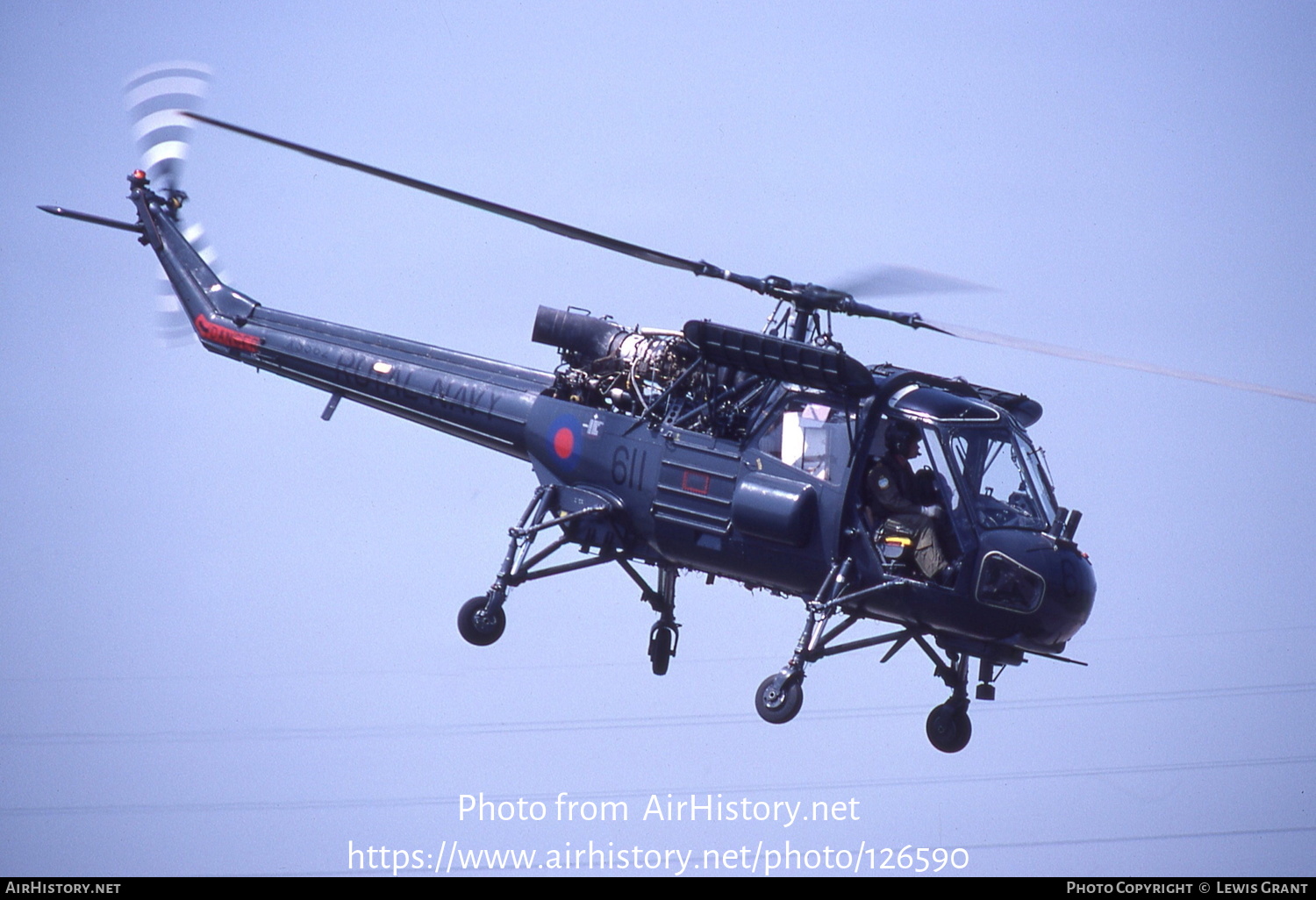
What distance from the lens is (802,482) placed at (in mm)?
18953

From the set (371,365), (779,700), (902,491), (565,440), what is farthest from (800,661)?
(371,365)

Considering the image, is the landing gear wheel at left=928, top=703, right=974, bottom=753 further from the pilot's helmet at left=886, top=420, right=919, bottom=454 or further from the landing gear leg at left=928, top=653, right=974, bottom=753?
the pilot's helmet at left=886, top=420, right=919, bottom=454

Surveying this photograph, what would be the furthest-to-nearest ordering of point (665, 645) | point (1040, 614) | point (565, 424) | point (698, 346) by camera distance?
1. point (665, 645)
2. point (565, 424)
3. point (698, 346)
4. point (1040, 614)

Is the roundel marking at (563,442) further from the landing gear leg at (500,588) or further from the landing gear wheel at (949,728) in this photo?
the landing gear wheel at (949,728)

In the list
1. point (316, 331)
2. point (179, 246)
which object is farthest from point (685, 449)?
point (179, 246)

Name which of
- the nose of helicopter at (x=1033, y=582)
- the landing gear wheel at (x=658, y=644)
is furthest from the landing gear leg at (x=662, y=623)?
the nose of helicopter at (x=1033, y=582)

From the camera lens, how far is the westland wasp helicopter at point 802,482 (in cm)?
1831

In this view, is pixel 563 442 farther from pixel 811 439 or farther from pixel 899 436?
pixel 899 436

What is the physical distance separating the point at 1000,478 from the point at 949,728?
10.4 feet

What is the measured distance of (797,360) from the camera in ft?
60.8
